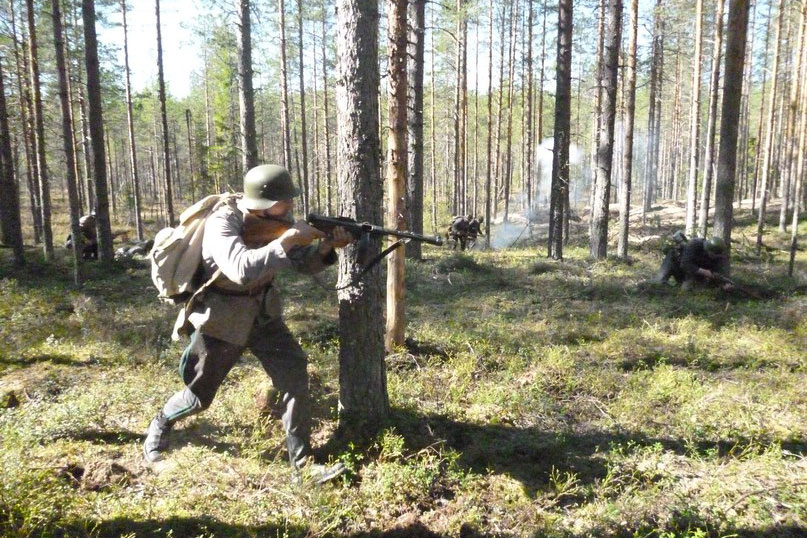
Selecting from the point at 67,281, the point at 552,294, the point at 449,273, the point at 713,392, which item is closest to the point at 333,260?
the point at 713,392

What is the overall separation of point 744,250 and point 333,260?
1584 cm

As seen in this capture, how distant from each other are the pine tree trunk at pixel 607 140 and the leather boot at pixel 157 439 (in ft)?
40.8

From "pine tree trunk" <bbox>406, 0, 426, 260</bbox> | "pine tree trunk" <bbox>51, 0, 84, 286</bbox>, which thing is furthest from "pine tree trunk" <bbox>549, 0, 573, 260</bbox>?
"pine tree trunk" <bbox>51, 0, 84, 286</bbox>

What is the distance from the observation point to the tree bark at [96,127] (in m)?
12.3

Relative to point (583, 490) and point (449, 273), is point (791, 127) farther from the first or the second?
point (583, 490)

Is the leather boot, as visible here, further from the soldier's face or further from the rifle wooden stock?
the soldier's face

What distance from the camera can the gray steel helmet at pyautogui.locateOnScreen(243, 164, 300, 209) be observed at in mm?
3361

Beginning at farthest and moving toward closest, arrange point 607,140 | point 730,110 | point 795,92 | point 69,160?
1. point 795,92
2. point 607,140
3. point 69,160
4. point 730,110

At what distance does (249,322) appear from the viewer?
343 cm

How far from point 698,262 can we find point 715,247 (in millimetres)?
576

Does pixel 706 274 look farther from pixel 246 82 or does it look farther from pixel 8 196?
pixel 8 196

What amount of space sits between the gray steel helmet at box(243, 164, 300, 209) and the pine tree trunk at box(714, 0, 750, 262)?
8.94 metres

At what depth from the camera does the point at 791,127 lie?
19031 mm

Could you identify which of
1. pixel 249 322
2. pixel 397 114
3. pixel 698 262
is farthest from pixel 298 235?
pixel 698 262
